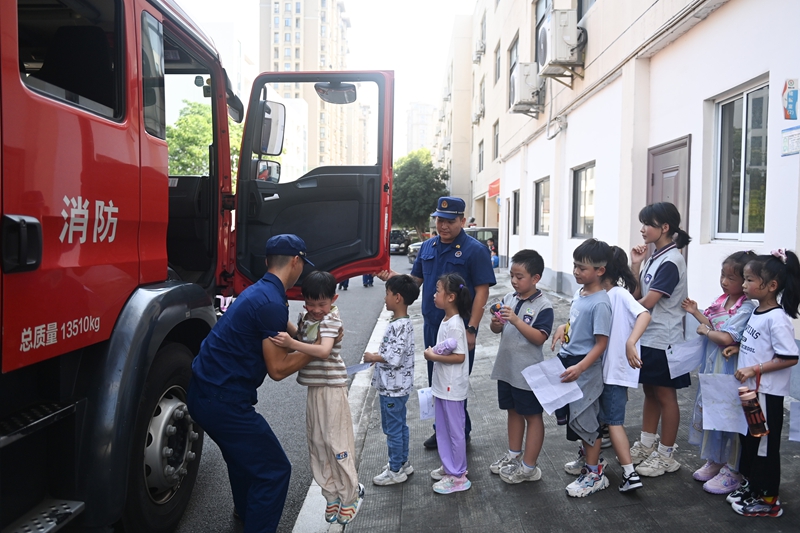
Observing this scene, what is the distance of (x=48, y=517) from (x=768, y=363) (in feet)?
11.2

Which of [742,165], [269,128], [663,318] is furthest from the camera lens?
[742,165]

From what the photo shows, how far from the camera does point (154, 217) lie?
10.1 feet

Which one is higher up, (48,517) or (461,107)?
(461,107)

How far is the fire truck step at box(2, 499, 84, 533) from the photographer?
2.27 meters

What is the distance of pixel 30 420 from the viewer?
225 cm

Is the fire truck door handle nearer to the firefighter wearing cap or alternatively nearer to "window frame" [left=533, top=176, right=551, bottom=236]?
the firefighter wearing cap

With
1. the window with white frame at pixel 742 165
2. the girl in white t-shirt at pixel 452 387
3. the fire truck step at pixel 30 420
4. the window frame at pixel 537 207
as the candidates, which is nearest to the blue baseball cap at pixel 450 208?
the girl in white t-shirt at pixel 452 387

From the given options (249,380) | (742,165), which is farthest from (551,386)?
(742,165)

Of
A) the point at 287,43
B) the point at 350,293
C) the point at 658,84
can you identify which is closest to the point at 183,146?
the point at 658,84

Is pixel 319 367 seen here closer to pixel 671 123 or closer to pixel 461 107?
pixel 671 123

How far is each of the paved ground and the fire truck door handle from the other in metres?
2.18

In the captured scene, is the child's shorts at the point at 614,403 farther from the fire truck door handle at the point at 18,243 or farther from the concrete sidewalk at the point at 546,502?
the fire truck door handle at the point at 18,243

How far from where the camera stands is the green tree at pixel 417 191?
45.2 metres

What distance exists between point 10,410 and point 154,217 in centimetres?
115
